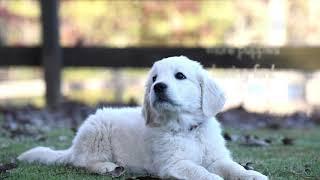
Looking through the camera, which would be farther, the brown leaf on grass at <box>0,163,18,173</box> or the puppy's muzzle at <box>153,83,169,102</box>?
the brown leaf on grass at <box>0,163,18,173</box>

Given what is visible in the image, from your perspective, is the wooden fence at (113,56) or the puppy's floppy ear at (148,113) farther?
the wooden fence at (113,56)

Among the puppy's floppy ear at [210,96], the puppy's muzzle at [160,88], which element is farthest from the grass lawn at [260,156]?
the puppy's muzzle at [160,88]

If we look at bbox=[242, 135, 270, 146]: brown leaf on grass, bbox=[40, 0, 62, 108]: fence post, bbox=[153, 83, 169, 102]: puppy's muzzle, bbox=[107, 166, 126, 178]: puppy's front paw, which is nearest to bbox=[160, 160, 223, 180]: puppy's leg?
bbox=[107, 166, 126, 178]: puppy's front paw

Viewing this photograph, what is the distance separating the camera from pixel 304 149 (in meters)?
5.88

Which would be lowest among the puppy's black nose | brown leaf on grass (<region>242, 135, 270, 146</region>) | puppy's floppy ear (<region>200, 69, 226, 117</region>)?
brown leaf on grass (<region>242, 135, 270, 146</region>)

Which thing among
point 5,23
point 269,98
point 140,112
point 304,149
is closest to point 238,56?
point 269,98

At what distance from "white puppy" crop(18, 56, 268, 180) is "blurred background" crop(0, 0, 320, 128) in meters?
5.75

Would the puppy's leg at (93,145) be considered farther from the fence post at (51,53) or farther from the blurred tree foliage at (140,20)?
the blurred tree foliage at (140,20)

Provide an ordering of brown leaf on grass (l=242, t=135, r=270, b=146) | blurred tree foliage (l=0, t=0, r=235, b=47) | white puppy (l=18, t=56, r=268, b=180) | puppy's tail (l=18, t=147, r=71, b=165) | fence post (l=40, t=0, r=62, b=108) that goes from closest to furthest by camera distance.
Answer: white puppy (l=18, t=56, r=268, b=180) < puppy's tail (l=18, t=147, r=71, b=165) < brown leaf on grass (l=242, t=135, r=270, b=146) < fence post (l=40, t=0, r=62, b=108) < blurred tree foliage (l=0, t=0, r=235, b=47)

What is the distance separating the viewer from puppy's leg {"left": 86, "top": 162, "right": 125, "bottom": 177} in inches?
171

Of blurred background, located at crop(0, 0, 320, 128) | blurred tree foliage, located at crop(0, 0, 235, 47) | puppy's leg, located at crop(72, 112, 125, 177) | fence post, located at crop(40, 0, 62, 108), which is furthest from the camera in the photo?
blurred tree foliage, located at crop(0, 0, 235, 47)

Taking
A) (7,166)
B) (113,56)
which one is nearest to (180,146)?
(7,166)

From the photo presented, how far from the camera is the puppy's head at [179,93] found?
13.9ft

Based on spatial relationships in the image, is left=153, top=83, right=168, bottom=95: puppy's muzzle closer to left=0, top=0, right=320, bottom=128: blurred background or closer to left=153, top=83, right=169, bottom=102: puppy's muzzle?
left=153, top=83, right=169, bottom=102: puppy's muzzle
